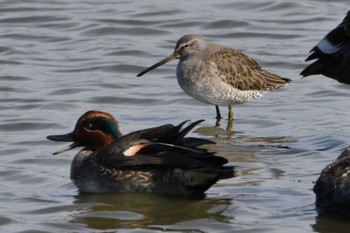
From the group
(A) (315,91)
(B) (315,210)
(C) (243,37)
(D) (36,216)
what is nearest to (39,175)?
(D) (36,216)

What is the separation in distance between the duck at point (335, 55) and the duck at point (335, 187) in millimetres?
2246

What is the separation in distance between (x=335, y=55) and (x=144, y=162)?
2659 mm

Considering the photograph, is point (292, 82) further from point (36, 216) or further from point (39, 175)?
point (36, 216)

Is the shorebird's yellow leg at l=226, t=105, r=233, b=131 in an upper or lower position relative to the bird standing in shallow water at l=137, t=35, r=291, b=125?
lower

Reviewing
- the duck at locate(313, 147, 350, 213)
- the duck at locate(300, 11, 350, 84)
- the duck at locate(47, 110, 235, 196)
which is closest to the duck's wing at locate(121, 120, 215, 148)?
the duck at locate(47, 110, 235, 196)

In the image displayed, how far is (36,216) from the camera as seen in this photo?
9828 millimetres

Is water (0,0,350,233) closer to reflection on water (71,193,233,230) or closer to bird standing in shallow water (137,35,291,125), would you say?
reflection on water (71,193,233,230)

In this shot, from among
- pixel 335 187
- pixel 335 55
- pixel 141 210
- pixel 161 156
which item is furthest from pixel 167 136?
pixel 335 55

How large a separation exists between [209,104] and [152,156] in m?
4.82

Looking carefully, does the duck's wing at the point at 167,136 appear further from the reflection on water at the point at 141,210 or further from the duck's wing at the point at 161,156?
the reflection on water at the point at 141,210

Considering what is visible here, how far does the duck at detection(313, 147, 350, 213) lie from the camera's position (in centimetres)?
938

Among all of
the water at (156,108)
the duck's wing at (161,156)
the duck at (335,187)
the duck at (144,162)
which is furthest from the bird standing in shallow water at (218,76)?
the duck at (335,187)

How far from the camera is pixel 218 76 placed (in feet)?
47.9

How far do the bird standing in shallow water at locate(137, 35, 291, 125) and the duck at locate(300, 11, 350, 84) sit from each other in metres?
2.33
